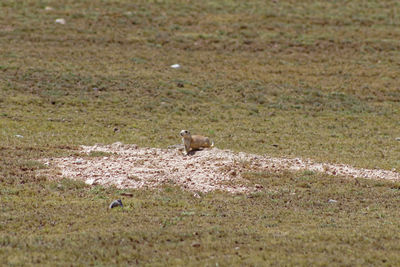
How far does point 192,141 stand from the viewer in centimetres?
2067

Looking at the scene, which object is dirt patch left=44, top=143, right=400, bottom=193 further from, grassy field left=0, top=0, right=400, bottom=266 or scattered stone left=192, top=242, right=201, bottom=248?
scattered stone left=192, top=242, right=201, bottom=248

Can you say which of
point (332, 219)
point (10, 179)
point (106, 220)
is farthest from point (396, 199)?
point (10, 179)

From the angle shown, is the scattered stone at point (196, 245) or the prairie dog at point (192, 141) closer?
the scattered stone at point (196, 245)

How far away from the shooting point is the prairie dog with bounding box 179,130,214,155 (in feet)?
66.6

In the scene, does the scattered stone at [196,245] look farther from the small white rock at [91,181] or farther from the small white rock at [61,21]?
the small white rock at [61,21]

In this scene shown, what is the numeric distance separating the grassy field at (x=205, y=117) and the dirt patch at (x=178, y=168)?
28.4 inches

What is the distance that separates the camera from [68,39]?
135 ft

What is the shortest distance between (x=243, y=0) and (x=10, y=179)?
1621 inches

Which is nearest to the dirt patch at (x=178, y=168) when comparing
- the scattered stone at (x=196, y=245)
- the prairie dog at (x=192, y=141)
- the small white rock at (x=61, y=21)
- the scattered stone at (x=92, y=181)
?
the scattered stone at (x=92, y=181)

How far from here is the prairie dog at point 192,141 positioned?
2031 centimetres

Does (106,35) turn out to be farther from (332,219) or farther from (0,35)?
(332,219)

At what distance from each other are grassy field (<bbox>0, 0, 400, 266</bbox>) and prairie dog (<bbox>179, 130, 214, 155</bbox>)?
259cm

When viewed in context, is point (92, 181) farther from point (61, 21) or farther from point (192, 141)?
point (61, 21)

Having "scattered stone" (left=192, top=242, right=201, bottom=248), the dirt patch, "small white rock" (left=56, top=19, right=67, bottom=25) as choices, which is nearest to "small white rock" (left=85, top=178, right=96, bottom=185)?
the dirt patch
